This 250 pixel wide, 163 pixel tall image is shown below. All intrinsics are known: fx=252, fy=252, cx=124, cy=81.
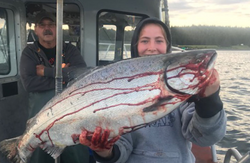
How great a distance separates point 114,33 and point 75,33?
91cm

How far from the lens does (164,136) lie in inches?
87.4

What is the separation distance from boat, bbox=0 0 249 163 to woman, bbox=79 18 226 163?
2130mm

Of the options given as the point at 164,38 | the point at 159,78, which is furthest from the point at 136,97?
the point at 164,38

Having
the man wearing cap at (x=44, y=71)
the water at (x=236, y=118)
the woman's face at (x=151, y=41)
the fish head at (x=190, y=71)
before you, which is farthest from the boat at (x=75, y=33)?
the water at (x=236, y=118)

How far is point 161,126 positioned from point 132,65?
67cm

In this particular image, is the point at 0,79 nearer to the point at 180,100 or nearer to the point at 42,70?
the point at 42,70

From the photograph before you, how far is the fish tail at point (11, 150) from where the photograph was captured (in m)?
2.46

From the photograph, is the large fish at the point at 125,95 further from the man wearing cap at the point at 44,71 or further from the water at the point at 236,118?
the water at the point at 236,118

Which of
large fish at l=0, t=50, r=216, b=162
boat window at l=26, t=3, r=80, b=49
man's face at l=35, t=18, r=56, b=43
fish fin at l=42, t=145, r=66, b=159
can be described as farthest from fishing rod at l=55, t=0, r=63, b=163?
boat window at l=26, t=3, r=80, b=49

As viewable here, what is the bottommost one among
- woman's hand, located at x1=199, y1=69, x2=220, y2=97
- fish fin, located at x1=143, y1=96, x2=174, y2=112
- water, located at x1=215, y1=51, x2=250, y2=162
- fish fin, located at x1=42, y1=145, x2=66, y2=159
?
water, located at x1=215, y1=51, x2=250, y2=162

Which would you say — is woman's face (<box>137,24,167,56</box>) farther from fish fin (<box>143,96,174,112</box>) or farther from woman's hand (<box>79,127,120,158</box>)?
woman's hand (<box>79,127,120,158</box>)

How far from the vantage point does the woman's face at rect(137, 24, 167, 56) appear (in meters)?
2.35

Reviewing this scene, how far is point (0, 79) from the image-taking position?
4.45 m

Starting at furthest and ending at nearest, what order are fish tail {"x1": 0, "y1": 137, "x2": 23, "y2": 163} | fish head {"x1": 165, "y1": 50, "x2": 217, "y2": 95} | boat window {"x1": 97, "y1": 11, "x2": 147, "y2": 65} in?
boat window {"x1": 97, "y1": 11, "x2": 147, "y2": 65} < fish tail {"x1": 0, "y1": 137, "x2": 23, "y2": 163} < fish head {"x1": 165, "y1": 50, "x2": 217, "y2": 95}
